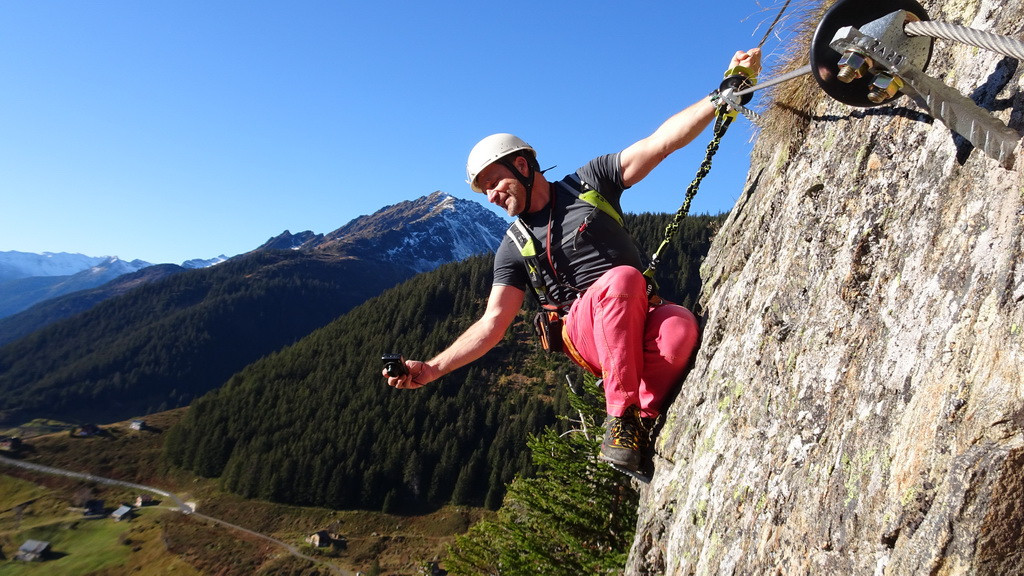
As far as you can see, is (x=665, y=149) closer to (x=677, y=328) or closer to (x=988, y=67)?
(x=677, y=328)

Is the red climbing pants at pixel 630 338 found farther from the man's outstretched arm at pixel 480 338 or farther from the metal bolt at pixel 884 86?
the metal bolt at pixel 884 86

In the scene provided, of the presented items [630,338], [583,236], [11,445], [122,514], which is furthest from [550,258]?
[11,445]

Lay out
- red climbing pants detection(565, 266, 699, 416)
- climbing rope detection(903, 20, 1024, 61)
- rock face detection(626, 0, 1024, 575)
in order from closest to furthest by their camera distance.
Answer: climbing rope detection(903, 20, 1024, 61), rock face detection(626, 0, 1024, 575), red climbing pants detection(565, 266, 699, 416)

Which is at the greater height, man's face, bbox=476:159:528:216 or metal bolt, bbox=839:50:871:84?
metal bolt, bbox=839:50:871:84

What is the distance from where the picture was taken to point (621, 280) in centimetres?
457

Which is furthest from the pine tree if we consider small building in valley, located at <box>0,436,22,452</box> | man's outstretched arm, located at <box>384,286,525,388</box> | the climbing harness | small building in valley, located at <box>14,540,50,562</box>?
small building in valley, located at <box>0,436,22,452</box>

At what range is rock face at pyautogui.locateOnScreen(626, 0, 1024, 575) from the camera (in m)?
2.44

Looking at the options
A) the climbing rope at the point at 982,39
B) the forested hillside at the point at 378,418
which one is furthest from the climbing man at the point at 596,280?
the forested hillside at the point at 378,418

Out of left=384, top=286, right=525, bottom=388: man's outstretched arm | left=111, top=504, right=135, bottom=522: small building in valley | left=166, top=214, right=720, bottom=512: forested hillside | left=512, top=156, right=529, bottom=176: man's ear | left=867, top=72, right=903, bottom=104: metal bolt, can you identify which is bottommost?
left=111, top=504, right=135, bottom=522: small building in valley

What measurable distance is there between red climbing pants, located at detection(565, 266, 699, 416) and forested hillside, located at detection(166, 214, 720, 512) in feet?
363

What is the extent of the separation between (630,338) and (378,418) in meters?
133

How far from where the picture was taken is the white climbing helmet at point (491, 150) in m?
5.56

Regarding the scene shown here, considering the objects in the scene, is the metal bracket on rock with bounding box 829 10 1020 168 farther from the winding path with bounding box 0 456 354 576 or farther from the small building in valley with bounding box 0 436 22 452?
the small building in valley with bounding box 0 436 22 452

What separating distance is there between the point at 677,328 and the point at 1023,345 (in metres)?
2.62
